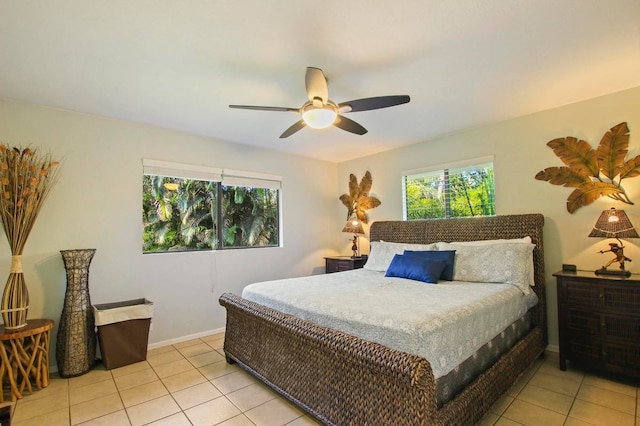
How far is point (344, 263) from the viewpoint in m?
4.56

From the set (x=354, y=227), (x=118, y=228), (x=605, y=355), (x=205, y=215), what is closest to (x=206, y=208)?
(x=205, y=215)

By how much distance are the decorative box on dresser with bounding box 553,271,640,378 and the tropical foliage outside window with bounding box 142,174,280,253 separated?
11.6 feet

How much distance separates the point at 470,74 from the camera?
2.47 metres

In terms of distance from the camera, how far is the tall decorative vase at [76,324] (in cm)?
279

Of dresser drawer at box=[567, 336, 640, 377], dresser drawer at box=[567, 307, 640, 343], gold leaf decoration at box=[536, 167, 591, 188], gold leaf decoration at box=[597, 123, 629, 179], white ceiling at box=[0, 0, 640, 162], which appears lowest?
dresser drawer at box=[567, 336, 640, 377]

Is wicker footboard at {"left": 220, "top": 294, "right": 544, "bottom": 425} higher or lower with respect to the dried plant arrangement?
lower

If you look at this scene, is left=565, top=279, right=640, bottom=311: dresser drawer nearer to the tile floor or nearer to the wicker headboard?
the wicker headboard

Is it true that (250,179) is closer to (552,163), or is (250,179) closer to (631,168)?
(552,163)

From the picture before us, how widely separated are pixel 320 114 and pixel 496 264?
2.16m

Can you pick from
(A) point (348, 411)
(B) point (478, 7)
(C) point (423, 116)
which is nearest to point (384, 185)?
→ (C) point (423, 116)

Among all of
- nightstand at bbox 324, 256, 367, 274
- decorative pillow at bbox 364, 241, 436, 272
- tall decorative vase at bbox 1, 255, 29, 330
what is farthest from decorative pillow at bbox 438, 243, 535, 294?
tall decorative vase at bbox 1, 255, 29, 330

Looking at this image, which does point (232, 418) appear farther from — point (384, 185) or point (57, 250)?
point (384, 185)

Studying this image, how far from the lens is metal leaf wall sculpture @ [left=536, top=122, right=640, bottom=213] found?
2.79 metres

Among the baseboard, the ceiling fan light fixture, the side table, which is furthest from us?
the baseboard
